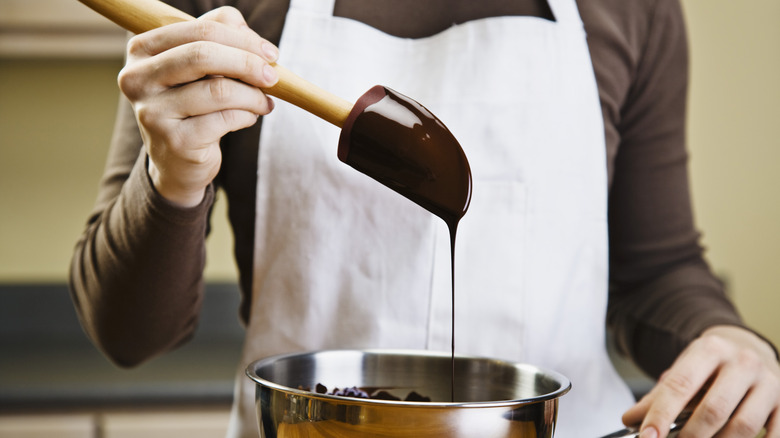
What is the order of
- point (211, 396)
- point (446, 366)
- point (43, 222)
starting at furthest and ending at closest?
point (43, 222), point (211, 396), point (446, 366)

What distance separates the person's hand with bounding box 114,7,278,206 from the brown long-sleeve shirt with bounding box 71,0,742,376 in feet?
0.36

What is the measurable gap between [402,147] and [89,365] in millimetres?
1358

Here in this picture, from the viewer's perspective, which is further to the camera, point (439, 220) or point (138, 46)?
point (439, 220)

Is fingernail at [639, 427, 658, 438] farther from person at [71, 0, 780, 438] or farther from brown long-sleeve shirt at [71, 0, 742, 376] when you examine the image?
brown long-sleeve shirt at [71, 0, 742, 376]

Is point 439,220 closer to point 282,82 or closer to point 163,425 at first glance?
point 282,82

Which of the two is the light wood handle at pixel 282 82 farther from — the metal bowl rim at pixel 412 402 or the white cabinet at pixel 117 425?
the white cabinet at pixel 117 425

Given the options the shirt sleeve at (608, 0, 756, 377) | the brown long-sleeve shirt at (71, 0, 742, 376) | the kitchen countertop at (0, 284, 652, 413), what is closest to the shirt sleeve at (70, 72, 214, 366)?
the brown long-sleeve shirt at (71, 0, 742, 376)

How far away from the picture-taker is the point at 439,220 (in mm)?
769

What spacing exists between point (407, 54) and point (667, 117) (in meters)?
0.36

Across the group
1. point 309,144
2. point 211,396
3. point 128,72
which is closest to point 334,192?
point 309,144

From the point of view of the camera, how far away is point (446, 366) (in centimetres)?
61

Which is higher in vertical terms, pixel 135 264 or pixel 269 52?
pixel 269 52

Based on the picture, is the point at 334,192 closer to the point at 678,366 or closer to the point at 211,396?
the point at 678,366

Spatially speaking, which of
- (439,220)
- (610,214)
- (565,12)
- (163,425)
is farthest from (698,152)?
(163,425)
